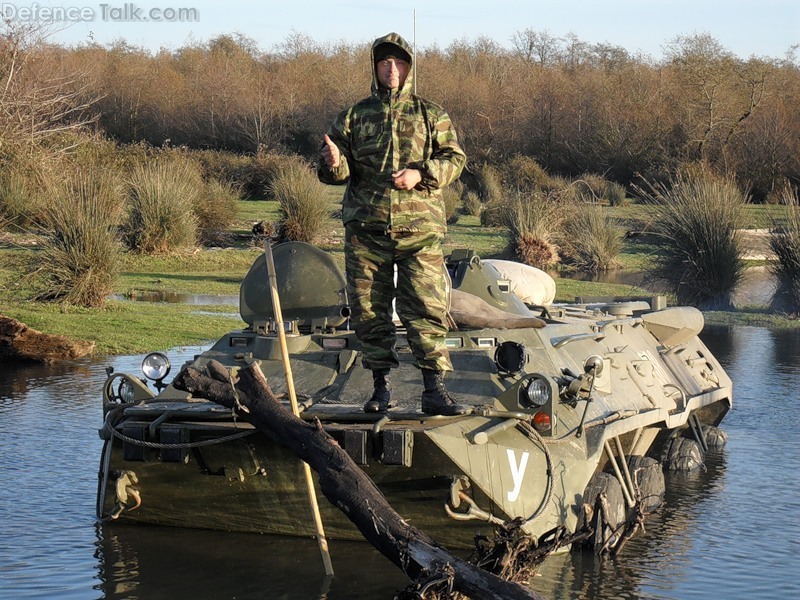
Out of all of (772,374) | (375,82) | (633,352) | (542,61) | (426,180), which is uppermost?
(542,61)

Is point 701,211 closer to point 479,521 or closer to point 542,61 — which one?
point 479,521

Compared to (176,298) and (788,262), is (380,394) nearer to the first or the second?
(176,298)

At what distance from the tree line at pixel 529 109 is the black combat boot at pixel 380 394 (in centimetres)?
3100

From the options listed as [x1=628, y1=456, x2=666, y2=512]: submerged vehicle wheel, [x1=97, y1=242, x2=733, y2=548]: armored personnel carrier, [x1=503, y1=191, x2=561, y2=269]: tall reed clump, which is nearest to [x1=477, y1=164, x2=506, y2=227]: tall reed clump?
[x1=503, y1=191, x2=561, y2=269]: tall reed clump

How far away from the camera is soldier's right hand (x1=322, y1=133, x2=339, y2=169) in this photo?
807cm

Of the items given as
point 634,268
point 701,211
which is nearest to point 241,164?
point 634,268

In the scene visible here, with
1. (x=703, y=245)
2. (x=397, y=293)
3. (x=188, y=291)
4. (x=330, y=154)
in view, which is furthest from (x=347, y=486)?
(x=703, y=245)

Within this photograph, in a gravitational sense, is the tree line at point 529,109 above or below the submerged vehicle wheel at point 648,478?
above

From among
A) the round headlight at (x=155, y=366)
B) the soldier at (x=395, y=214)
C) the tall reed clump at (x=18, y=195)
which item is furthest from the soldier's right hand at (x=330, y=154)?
the tall reed clump at (x=18, y=195)

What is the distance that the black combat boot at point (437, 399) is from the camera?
8.45 m

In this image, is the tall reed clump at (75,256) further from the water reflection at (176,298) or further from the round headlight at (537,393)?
the round headlight at (537,393)

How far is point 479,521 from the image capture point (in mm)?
8273

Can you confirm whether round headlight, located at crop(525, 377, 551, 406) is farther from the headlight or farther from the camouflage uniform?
the camouflage uniform

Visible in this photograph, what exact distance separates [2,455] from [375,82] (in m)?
5.52
